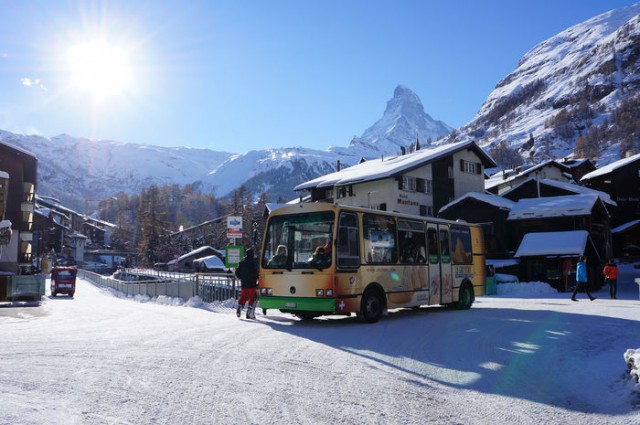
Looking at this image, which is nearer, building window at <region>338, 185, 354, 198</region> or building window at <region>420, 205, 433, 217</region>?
building window at <region>420, 205, 433, 217</region>

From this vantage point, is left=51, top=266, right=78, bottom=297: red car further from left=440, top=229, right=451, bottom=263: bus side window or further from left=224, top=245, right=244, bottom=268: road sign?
left=440, top=229, right=451, bottom=263: bus side window

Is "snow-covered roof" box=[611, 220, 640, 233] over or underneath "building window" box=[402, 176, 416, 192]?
underneath

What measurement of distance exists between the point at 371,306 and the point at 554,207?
96.4 ft

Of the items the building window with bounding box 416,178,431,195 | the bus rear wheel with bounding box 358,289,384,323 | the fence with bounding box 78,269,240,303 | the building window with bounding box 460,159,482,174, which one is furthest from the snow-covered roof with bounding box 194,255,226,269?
the bus rear wheel with bounding box 358,289,384,323

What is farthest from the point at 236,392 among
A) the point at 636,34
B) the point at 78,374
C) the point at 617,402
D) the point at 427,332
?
the point at 636,34

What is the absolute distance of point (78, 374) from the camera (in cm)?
661

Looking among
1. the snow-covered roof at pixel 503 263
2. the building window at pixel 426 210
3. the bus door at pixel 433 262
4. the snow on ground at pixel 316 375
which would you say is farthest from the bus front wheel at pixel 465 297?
the building window at pixel 426 210

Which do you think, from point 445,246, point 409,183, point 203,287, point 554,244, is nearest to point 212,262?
point 409,183

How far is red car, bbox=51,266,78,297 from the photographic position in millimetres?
37188

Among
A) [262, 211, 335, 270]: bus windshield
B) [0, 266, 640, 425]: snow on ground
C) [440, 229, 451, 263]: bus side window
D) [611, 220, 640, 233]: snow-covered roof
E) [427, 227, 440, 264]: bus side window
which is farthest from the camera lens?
[611, 220, 640, 233]: snow-covered roof

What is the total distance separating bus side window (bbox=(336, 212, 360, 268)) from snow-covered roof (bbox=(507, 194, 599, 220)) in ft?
94.1

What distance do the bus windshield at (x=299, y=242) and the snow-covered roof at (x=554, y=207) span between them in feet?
96.2

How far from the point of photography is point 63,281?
1471 inches

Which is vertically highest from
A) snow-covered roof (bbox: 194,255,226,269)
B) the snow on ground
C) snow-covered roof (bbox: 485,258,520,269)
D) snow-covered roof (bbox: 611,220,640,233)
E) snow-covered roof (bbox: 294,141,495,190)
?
snow-covered roof (bbox: 294,141,495,190)
